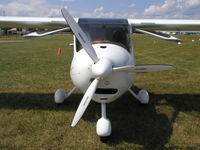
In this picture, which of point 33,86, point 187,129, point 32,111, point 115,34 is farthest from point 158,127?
point 33,86

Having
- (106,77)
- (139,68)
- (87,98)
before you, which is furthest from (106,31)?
(87,98)

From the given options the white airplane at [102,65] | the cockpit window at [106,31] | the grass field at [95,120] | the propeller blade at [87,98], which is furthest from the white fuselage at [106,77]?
the grass field at [95,120]

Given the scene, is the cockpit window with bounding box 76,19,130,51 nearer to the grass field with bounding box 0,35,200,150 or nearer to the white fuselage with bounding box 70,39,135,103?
the white fuselage with bounding box 70,39,135,103

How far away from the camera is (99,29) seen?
3998mm

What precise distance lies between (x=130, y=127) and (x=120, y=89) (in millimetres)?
1157

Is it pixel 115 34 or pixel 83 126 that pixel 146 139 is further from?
pixel 115 34

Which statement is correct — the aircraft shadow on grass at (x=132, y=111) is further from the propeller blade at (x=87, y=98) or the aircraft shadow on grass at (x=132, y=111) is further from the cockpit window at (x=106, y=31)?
the cockpit window at (x=106, y=31)

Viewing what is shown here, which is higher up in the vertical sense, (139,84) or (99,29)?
(99,29)

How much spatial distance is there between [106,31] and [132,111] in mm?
2088

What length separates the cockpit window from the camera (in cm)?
389

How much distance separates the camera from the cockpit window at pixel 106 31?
12.8 ft

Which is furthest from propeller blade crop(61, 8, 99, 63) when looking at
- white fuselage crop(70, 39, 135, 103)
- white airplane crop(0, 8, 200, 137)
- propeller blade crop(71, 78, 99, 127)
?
propeller blade crop(71, 78, 99, 127)

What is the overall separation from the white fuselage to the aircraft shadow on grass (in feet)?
2.99

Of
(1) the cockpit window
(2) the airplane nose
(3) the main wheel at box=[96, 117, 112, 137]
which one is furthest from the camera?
(1) the cockpit window
